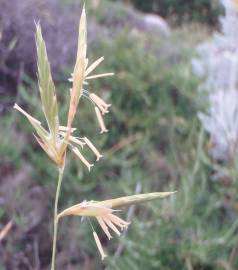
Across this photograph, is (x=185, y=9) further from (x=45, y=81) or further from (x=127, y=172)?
(x=45, y=81)

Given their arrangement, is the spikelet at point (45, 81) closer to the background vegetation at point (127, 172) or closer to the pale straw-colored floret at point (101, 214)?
the pale straw-colored floret at point (101, 214)

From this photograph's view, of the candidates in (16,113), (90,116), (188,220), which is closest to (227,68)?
(90,116)

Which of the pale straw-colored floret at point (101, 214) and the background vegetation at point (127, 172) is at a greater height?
the pale straw-colored floret at point (101, 214)

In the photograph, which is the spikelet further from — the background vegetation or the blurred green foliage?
the blurred green foliage

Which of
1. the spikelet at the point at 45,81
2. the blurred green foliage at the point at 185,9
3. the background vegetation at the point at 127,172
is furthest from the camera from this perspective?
the blurred green foliage at the point at 185,9

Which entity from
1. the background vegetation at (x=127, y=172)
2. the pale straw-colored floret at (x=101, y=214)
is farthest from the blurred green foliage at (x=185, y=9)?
the pale straw-colored floret at (x=101, y=214)

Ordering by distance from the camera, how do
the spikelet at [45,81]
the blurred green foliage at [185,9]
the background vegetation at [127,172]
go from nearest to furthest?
the spikelet at [45,81], the background vegetation at [127,172], the blurred green foliage at [185,9]

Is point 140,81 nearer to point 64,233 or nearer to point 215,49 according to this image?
point 215,49

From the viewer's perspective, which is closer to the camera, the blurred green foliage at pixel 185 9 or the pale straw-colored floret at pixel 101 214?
the pale straw-colored floret at pixel 101 214

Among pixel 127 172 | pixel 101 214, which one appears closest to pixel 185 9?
pixel 127 172
